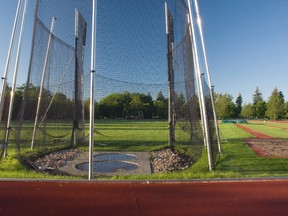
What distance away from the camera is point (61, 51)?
30.7 ft

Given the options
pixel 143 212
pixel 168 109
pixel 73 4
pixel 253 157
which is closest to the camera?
pixel 143 212

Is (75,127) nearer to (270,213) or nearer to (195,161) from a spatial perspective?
(195,161)

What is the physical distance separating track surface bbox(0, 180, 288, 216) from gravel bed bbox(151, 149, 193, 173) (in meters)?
2.27

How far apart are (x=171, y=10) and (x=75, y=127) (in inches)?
210

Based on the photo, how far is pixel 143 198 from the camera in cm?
402

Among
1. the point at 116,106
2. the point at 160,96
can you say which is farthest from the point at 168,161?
the point at 116,106

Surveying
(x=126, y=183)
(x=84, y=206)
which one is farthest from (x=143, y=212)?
(x=126, y=183)

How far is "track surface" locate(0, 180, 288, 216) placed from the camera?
354 centimetres

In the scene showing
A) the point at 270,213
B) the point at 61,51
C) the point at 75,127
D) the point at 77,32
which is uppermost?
the point at 77,32

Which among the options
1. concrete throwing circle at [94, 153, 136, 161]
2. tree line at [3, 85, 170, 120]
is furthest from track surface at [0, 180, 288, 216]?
concrete throwing circle at [94, 153, 136, 161]

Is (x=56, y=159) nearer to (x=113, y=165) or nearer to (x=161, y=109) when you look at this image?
(x=113, y=165)

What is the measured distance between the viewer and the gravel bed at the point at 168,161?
7134mm

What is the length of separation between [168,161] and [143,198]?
4206 millimetres

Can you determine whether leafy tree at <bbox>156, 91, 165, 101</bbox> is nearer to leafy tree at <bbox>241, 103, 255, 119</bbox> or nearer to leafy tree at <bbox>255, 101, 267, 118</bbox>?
leafy tree at <bbox>241, 103, 255, 119</bbox>
